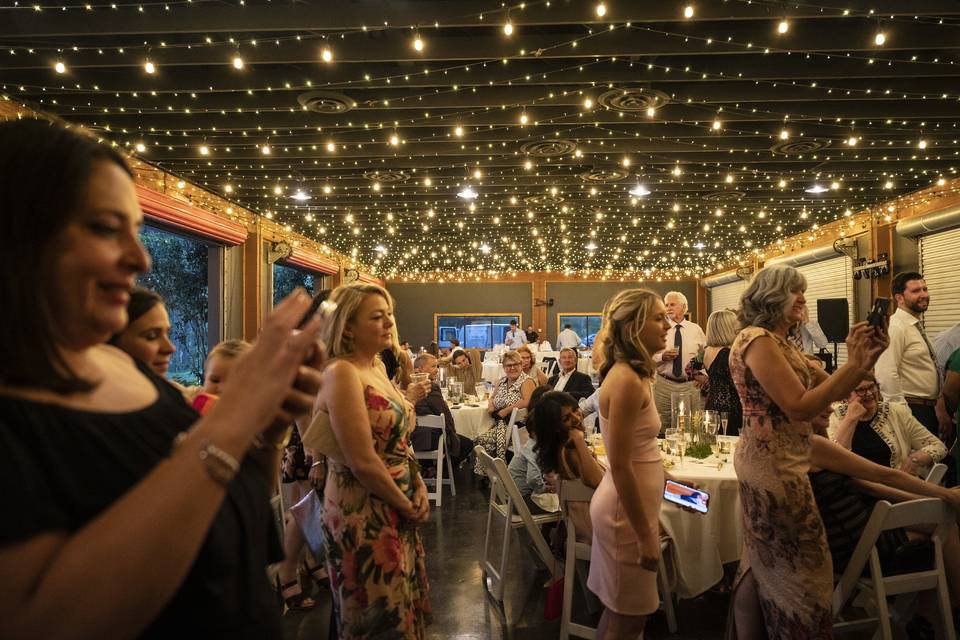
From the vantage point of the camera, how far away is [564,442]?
9.57 ft

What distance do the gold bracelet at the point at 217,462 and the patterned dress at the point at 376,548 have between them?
1.27 meters

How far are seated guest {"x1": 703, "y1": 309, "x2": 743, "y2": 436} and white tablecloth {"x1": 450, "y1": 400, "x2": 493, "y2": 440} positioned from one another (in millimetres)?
2633

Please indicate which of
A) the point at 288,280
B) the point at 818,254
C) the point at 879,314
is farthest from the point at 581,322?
the point at 879,314

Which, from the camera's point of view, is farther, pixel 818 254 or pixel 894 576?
pixel 818 254

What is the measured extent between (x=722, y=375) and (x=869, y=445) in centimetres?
162

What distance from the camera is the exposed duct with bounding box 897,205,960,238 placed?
23.9 feet

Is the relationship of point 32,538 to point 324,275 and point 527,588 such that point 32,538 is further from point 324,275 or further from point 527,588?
point 324,275

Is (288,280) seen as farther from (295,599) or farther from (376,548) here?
(376,548)

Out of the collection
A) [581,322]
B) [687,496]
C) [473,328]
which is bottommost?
[687,496]

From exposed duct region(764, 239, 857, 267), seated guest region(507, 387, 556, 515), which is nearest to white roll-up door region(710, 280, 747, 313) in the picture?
exposed duct region(764, 239, 857, 267)

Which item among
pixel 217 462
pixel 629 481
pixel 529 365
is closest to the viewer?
pixel 217 462

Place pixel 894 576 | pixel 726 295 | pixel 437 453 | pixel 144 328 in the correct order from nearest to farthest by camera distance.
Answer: pixel 144 328
pixel 894 576
pixel 437 453
pixel 726 295

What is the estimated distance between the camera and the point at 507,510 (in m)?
3.56

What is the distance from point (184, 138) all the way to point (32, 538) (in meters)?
6.54
